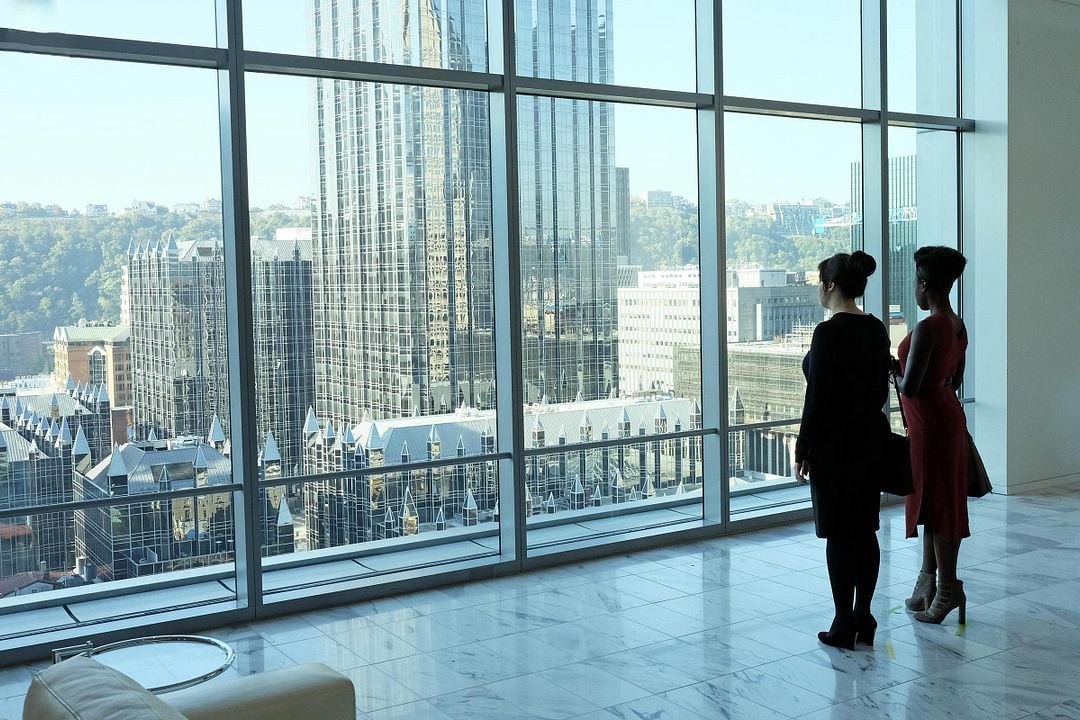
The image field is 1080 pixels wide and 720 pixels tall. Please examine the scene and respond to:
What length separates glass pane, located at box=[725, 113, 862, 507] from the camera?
21.2ft

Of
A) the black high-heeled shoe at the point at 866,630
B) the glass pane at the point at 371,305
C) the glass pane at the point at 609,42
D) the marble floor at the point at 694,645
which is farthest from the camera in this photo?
the glass pane at the point at 609,42

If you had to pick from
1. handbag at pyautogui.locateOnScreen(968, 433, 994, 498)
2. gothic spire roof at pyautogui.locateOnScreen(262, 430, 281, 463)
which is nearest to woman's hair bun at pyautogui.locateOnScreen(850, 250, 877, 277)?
handbag at pyautogui.locateOnScreen(968, 433, 994, 498)

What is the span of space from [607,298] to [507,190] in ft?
3.10

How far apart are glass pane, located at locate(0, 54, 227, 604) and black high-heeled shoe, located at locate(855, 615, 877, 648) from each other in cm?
286

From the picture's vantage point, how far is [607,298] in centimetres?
594

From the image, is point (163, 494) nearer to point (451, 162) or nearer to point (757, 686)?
point (451, 162)

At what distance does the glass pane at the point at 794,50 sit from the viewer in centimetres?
632

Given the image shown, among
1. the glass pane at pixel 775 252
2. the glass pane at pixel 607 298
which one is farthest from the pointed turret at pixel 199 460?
the glass pane at pixel 775 252

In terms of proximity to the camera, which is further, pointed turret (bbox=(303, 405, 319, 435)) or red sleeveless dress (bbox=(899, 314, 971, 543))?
pointed turret (bbox=(303, 405, 319, 435))

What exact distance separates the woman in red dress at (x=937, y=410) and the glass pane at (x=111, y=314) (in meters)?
3.09

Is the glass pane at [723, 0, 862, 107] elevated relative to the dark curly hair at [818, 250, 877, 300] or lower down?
elevated

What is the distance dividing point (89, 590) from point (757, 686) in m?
2.92

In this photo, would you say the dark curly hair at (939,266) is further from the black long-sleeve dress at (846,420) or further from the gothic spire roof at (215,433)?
the gothic spire roof at (215,433)

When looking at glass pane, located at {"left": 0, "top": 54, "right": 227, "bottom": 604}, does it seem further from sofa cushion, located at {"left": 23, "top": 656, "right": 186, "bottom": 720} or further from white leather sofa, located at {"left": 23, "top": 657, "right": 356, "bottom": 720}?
sofa cushion, located at {"left": 23, "top": 656, "right": 186, "bottom": 720}
